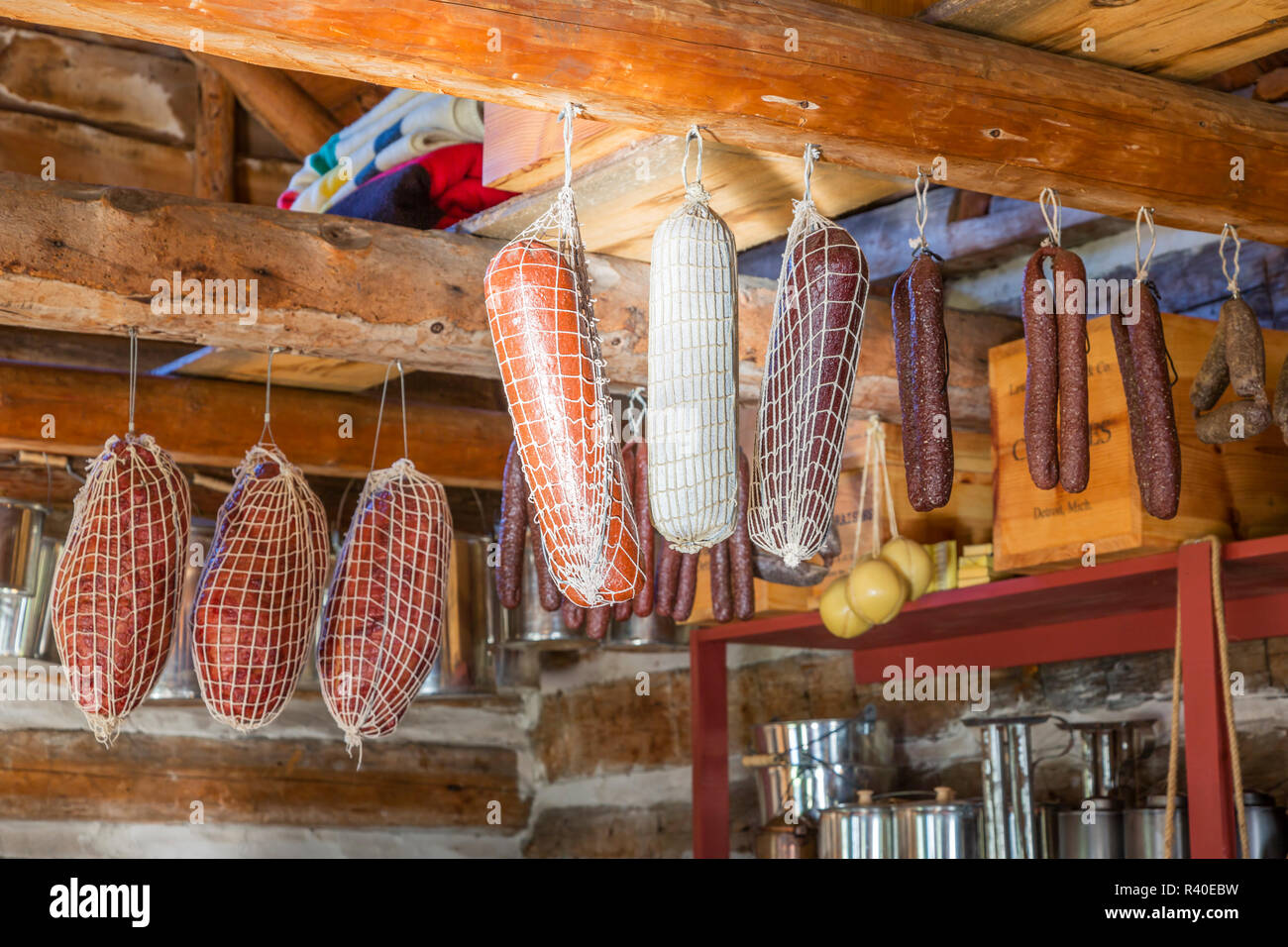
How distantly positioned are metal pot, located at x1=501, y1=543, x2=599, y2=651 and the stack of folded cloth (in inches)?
54.6

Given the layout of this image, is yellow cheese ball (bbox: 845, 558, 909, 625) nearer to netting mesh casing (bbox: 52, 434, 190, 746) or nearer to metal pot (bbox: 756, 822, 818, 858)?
metal pot (bbox: 756, 822, 818, 858)

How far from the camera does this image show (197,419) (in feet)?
15.4

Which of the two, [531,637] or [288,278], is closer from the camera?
[288,278]

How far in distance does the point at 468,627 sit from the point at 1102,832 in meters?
2.39

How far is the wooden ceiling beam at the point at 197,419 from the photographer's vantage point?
15.0 ft

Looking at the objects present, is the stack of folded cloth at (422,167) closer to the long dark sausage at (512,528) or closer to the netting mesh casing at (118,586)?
the long dark sausage at (512,528)

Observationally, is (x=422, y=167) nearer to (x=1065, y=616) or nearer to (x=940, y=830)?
(x=1065, y=616)

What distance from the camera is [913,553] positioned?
4.03 meters

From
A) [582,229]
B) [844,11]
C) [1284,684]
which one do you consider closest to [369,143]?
[582,229]

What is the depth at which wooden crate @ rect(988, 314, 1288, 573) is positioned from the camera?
11.3 feet

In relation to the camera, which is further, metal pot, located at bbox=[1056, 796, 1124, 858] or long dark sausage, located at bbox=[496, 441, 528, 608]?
long dark sausage, located at bbox=[496, 441, 528, 608]

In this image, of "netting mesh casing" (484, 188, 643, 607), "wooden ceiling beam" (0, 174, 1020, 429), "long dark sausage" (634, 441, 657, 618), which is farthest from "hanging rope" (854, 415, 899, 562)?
"netting mesh casing" (484, 188, 643, 607)

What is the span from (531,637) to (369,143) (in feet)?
5.69
